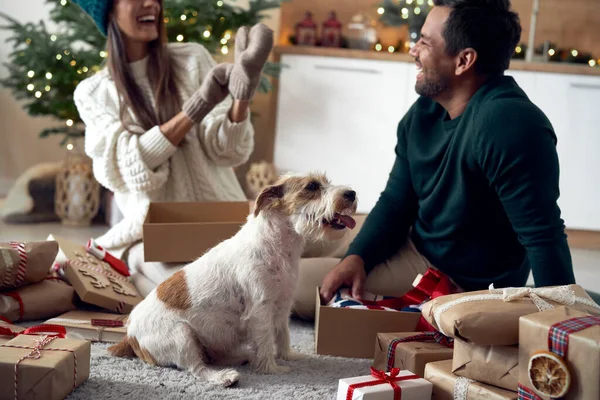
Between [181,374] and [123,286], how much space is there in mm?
696

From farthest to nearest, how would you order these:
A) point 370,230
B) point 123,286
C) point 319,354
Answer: point 123,286
point 370,230
point 319,354

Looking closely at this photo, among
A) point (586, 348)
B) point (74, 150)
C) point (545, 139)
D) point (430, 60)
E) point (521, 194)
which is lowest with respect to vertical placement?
point (74, 150)

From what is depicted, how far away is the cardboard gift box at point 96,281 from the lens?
220cm

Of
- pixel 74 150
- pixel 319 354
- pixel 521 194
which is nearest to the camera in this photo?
pixel 521 194

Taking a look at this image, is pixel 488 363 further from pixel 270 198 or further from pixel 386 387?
pixel 270 198

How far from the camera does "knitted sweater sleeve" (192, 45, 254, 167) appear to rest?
2518 millimetres

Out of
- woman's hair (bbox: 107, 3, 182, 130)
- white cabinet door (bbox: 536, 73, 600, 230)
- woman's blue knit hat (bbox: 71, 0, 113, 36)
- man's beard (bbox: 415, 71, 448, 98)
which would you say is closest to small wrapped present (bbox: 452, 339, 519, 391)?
man's beard (bbox: 415, 71, 448, 98)

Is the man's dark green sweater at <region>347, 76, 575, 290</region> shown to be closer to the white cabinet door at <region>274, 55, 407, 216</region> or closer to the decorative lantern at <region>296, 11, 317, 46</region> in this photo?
the white cabinet door at <region>274, 55, 407, 216</region>

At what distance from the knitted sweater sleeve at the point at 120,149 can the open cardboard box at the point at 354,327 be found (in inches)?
35.2

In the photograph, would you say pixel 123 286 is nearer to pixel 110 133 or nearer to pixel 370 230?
pixel 110 133

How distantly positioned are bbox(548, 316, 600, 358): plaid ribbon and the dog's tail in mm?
1046

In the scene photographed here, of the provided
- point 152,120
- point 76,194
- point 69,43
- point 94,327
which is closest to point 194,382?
point 94,327

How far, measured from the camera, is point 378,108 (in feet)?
14.2

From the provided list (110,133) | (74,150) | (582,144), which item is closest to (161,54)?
(110,133)
